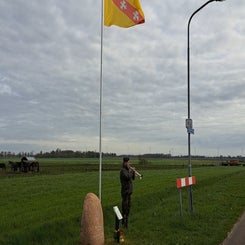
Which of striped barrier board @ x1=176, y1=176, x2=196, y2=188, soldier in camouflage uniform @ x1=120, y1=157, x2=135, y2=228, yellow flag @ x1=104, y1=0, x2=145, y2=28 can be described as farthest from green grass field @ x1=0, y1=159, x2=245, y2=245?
yellow flag @ x1=104, y1=0, x2=145, y2=28

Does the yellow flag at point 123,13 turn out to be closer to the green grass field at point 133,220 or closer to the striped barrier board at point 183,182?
the striped barrier board at point 183,182

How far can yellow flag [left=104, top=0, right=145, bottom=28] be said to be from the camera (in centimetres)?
1066

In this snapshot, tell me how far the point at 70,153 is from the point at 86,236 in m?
192

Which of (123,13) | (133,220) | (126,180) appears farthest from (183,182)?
(123,13)

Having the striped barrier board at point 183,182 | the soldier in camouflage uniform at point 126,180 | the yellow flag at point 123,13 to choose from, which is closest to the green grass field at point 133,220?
the soldier in camouflage uniform at point 126,180

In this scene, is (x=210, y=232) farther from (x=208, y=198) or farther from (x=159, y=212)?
(x=208, y=198)

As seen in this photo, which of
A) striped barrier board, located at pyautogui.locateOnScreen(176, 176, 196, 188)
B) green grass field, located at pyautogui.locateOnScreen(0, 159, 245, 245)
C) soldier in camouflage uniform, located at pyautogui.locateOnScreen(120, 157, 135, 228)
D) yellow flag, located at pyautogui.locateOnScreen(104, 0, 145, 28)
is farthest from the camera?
striped barrier board, located at pyautogui.locateOnScreen(176, 176, 196, 188)

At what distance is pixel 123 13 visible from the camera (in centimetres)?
1077

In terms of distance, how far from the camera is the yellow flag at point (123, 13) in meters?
10.7

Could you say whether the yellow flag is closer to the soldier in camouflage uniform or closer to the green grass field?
the soldier in camouflage uniform

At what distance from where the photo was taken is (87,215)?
28.0 ft

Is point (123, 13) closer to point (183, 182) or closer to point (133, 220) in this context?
point (183, 182)

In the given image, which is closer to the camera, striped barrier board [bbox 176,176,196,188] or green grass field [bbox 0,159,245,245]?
green grass field [bbox 0,159,245,245]

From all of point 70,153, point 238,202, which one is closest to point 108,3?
point 238,202
